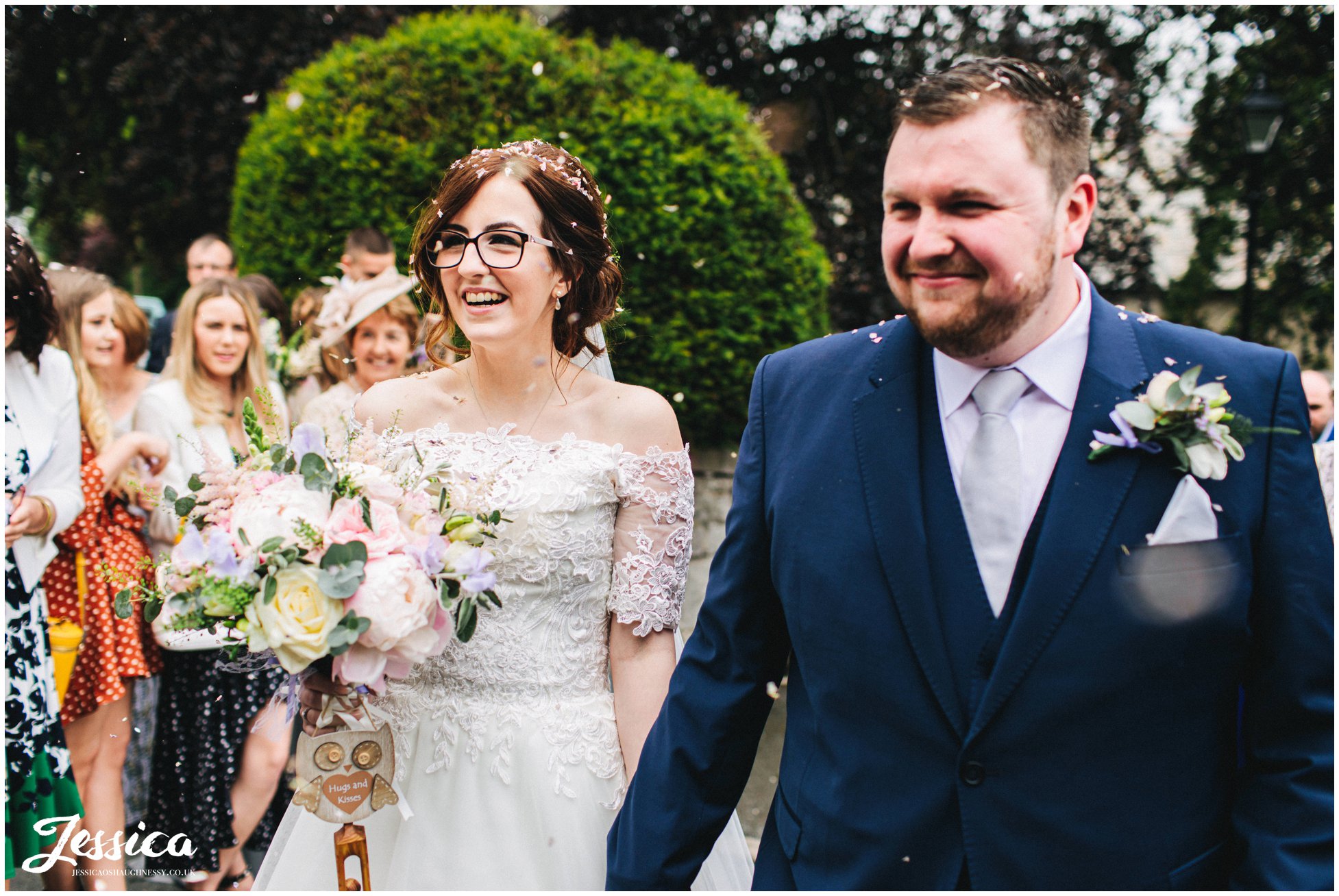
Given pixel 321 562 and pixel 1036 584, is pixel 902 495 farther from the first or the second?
pixel 321 562

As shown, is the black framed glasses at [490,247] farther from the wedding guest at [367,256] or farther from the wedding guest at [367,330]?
the wedding guest at [367,256]

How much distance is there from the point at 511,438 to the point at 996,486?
1.37 metres

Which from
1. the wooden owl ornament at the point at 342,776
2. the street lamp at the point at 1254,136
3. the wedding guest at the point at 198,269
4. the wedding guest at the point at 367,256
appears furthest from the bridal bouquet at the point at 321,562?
the street lamp at the point at 1254,136

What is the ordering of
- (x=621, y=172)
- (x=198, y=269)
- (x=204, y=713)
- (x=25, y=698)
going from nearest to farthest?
(x=25, y=698) → (x=204, y=713) → (x=621, y=172) → (x=198, y=269)

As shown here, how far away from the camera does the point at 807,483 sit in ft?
6.15

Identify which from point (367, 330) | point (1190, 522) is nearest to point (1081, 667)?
point (1190, 522)

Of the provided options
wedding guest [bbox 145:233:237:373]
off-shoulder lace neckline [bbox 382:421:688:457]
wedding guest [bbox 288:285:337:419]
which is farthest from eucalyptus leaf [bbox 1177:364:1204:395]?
wedding guest [bbox 145:233:237:373]

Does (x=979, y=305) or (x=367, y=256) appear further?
(x=367, y=256)

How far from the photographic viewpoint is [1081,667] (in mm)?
1616

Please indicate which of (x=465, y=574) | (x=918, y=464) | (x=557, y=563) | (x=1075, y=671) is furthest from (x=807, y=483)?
(x=557, y=563)

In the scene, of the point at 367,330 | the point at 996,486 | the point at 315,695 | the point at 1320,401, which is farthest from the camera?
the point at 1320,401

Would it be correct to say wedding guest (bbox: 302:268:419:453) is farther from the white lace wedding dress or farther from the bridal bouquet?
the bridal bouquet

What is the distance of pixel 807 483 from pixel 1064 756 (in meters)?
0.61

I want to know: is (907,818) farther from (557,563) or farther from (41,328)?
(41,328)
